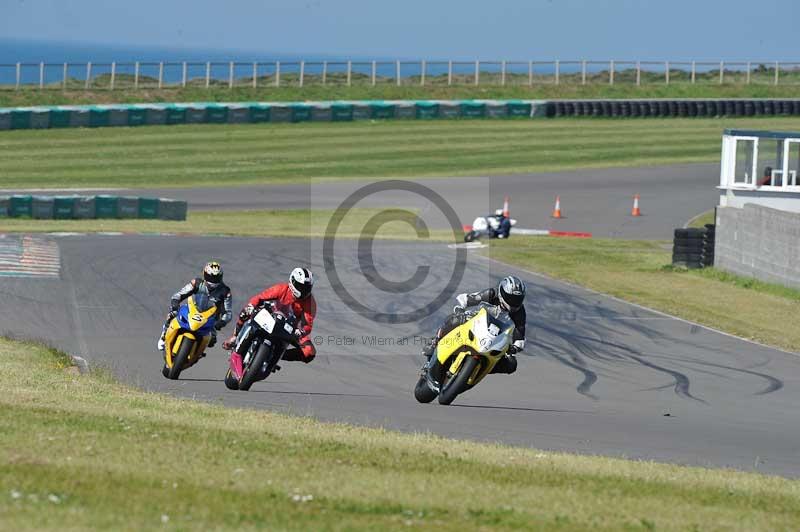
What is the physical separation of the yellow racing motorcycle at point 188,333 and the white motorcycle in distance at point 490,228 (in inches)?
723

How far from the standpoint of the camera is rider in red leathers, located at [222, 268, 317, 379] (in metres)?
14.2

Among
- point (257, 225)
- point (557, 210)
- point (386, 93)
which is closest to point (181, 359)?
point (257, 225)

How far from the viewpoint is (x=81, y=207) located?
34469 mm

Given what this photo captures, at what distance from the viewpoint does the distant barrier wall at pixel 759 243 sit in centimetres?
2506

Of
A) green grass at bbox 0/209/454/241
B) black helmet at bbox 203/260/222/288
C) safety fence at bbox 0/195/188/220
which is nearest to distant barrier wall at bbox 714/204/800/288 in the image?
green grass at bbox 0/209/454/241

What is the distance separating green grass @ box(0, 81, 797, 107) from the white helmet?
150 feet

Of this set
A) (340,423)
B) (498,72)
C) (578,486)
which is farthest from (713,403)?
(498,72)

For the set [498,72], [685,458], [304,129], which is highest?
[498,72]

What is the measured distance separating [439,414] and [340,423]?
164 cm

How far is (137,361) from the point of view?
54.7 feet

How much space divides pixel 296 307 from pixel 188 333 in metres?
1.66

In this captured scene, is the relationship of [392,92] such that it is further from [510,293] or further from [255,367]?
[510,293]

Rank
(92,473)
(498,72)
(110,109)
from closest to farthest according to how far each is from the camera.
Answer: (92,473)
(110,109)
(498,72)

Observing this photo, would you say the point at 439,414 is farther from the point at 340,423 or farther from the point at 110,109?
the point at 110,109
